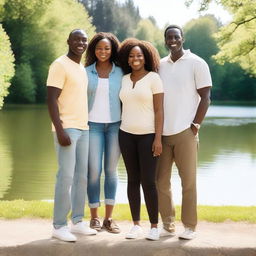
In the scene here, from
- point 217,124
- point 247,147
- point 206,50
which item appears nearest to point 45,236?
point 247,147

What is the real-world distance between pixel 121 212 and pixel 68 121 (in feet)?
8.01

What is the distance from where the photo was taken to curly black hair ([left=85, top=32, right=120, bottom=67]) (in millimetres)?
6090

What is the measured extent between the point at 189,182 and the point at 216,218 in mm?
1814

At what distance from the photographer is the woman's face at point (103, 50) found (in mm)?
5969

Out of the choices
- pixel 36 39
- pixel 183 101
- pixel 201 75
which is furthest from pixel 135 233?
pixel 36 39

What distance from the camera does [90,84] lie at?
232 inches

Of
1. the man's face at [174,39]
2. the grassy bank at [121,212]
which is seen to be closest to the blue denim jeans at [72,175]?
the man's face at [174,39]

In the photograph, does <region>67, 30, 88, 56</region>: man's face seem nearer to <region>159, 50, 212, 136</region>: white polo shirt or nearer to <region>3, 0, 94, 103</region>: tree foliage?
<region>159, 50, 212, 136</region>: white polo shirt

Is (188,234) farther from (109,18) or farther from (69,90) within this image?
(109,18)

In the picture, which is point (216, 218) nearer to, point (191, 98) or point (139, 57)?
point (191, 98)

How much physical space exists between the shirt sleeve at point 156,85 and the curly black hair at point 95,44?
0.64 m

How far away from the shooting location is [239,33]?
2592 centimetres

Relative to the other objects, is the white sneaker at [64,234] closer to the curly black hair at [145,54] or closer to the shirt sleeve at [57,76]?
the shirt sleeve at [57,76]

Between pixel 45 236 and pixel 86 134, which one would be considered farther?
pixel 45 236
